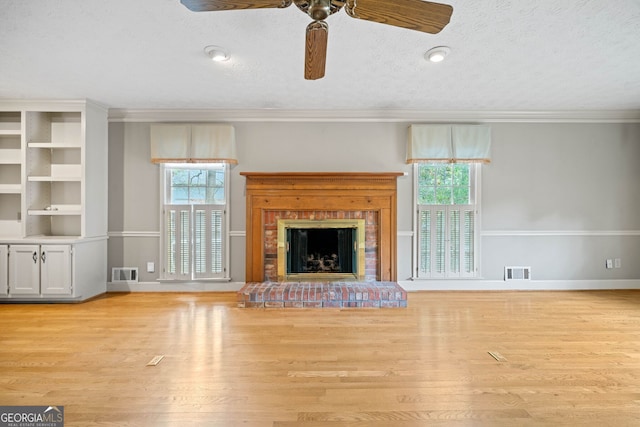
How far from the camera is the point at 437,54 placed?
2.53 meters

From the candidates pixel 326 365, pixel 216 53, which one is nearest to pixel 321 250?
pixel 326 365

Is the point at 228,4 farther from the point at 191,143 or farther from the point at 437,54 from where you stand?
the point at 191,143

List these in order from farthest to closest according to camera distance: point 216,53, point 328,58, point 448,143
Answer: point 448,143, point 328,58, point 216,53

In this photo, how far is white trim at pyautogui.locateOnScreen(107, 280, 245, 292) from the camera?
3979 mm

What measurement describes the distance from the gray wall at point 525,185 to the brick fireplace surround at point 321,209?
0.20 m

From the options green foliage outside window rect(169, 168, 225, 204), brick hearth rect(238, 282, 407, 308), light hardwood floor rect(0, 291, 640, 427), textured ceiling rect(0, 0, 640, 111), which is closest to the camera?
light hardwood floor rect(0, 291, 640, 427)

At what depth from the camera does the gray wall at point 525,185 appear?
4.05 m

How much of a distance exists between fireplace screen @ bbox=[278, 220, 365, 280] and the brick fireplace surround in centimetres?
9

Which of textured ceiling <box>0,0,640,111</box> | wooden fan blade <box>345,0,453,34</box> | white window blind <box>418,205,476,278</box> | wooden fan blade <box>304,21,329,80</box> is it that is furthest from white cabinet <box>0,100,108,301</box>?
white window blind <box>418,205,476,278</box>

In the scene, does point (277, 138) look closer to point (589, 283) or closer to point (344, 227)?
point (344, 227)

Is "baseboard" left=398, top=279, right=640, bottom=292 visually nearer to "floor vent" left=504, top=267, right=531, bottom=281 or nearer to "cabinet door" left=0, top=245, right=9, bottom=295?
"floor vent" left=504, top=267, right=531, bottom=281

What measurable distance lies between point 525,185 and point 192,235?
4413mm

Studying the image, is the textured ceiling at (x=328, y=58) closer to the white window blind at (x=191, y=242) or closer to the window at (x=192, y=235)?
the window at (x=192, y=235)

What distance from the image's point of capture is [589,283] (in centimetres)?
407
